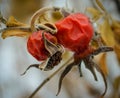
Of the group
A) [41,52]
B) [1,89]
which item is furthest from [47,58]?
[1,89]

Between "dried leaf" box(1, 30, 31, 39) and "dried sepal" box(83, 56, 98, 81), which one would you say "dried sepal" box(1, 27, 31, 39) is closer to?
"dried leaf" box(1, 30, 31, 39)

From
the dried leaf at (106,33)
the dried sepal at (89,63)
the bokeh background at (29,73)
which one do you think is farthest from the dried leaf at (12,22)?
the bokeh background at (29,73)

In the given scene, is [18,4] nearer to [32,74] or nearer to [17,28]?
[32,74]

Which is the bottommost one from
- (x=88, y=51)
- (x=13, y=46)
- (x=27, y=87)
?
(x=27, y=87)

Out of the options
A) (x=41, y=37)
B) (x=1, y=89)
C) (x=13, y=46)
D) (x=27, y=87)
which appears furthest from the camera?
(x=13, y=46)

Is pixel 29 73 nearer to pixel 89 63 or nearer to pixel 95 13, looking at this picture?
pixel 95 13

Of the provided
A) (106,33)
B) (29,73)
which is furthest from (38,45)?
(29,73)

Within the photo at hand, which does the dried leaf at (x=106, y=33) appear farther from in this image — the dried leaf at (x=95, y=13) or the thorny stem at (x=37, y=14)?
the thorny stem at (x=37, y=14)
